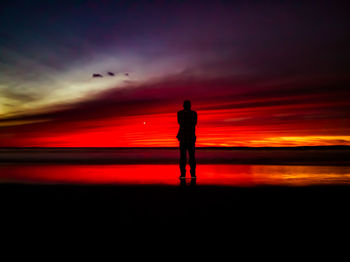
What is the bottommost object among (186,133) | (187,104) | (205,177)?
(205,177)

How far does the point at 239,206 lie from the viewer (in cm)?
475

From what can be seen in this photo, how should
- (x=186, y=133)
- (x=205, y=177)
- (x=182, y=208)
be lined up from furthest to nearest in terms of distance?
(x=186, y=133) < (x=205, y=177) < (x=182, y=208)

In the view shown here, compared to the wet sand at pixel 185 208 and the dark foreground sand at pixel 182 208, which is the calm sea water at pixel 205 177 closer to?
the wet sand at pixel 185 208

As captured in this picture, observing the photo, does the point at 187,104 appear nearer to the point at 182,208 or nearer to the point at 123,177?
the point at 123,177

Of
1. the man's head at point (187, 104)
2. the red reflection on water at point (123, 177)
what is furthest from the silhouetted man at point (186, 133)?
the red reflection on water at point (123, 177)

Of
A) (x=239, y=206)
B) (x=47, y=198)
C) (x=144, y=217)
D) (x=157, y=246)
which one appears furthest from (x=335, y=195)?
(x=47, y=198)

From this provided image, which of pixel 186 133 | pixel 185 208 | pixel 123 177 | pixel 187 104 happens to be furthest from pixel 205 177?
pixel 185 208

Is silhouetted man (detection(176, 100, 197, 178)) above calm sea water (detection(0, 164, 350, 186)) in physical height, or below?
above

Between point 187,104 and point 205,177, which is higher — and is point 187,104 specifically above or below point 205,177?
above

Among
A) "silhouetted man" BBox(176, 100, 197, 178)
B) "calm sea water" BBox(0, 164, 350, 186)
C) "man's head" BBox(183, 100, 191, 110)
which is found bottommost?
"calm sea water" BBox(0, 164, 350, 186)

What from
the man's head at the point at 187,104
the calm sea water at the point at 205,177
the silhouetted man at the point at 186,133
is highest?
the man's head at the point at 187,104

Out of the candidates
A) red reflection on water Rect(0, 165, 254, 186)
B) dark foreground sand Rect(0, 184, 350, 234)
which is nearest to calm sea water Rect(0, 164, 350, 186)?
red reflection on water Rect(0, 165, 254, 186)

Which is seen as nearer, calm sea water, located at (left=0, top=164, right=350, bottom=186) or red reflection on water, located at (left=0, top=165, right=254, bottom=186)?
calm sea water, located at (left=0, top=164, right=350, bottom=186)

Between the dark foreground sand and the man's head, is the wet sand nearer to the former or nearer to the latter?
the dark foreground sand
